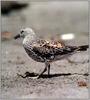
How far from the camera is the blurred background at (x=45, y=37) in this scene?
9.40 meters

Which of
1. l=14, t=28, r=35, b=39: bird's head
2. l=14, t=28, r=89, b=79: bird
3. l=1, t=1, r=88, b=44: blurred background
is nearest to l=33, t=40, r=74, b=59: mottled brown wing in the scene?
l=14, t=28, r=89, b=79: bird

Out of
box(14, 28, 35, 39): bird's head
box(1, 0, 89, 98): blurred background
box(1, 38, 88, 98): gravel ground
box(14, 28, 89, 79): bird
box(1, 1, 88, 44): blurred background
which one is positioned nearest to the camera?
box(1, 38, 88, 98): gravel ground

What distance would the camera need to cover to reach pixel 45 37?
16.6 m

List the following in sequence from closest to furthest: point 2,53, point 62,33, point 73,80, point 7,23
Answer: point 73,80 < point 2,53 < point 62,33 < point 7,23

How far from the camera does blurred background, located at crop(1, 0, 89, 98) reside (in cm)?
940

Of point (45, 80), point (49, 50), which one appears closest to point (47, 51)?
point (49, 50)

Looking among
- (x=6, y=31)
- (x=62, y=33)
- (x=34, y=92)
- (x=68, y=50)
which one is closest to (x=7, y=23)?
(x=6, y=31)

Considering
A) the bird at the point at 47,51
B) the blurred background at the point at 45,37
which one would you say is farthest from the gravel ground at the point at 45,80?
the bird at the point at 47,51

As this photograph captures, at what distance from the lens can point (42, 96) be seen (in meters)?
8.90

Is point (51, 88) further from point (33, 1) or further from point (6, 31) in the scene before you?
point (33, 1)

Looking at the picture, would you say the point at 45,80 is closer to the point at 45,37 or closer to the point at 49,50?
the point at 49,50

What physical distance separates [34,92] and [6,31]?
30.2 feet

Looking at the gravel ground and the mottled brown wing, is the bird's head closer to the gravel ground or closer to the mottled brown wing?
the mottled brown wing

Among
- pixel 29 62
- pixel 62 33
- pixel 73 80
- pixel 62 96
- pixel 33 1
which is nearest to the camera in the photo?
pixel 62 96
